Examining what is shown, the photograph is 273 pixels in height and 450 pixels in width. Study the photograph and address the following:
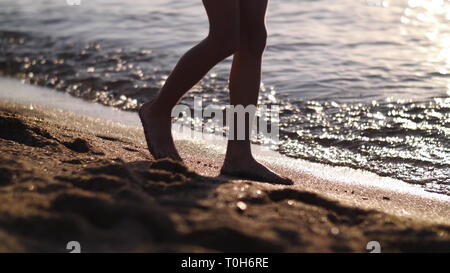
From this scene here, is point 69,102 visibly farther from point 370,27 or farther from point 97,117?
point 370,27

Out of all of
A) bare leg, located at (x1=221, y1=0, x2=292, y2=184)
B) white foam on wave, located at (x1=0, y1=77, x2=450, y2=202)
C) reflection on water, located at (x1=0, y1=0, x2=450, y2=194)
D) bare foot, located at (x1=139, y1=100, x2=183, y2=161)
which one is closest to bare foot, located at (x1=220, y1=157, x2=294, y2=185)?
bare leg, located at (x1=221, y1=0, x2=292, y2=184)

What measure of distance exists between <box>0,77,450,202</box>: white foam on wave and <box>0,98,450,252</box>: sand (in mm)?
360

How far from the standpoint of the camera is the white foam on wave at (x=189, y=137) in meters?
3.13

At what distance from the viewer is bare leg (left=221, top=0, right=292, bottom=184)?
265 centimetres

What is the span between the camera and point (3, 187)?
6.61 ft

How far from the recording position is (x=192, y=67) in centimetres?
271

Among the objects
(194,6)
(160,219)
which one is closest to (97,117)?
(160,219)

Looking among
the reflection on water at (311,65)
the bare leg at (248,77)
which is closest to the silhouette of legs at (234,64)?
the bare leg at (248,77)

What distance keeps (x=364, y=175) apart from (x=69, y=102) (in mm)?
2848

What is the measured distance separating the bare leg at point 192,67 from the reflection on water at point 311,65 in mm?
1098

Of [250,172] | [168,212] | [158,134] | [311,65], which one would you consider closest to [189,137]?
[158,134]

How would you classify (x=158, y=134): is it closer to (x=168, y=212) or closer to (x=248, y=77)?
(x=248, y=77)

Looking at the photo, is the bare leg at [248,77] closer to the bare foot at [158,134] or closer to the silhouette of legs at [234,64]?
the silhouette of legs at [234,64]

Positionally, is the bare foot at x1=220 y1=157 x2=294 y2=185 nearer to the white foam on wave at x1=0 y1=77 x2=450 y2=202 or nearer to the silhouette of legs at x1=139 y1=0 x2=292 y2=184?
the silhouette of legs at x1=139 y1=0 x2=292 y2=184
